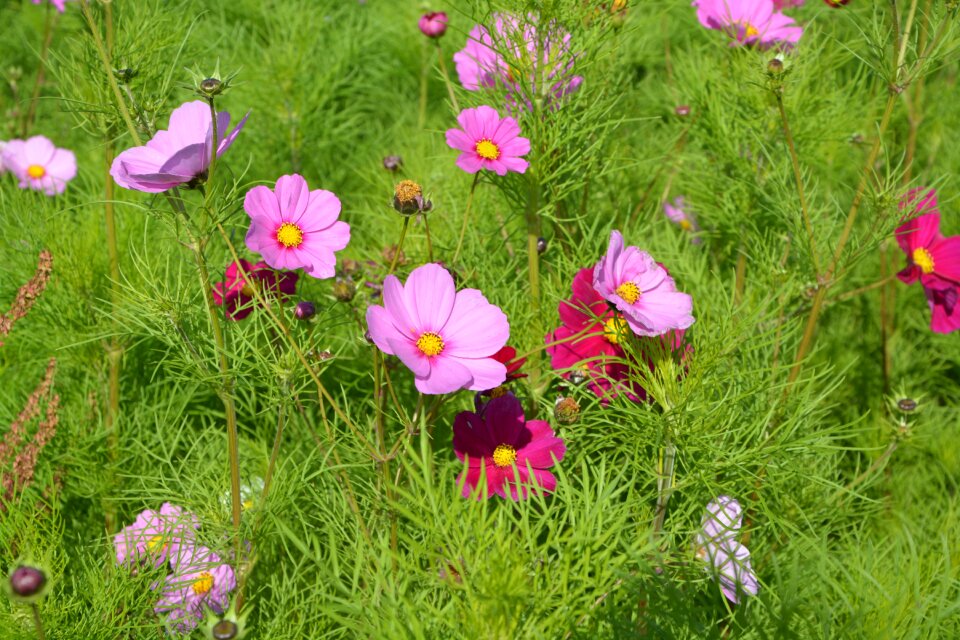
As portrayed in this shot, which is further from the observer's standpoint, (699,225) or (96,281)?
(699,225)

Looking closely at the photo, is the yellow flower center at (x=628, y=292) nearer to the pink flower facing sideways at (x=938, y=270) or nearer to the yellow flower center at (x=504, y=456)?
the yellow flower center at (x=504, y=456)

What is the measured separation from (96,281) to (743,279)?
1036mm

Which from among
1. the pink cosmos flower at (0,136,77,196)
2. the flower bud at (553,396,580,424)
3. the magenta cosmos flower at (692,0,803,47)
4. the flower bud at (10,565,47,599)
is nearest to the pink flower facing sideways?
the magenta cosmos flower at (692,0,803,47)

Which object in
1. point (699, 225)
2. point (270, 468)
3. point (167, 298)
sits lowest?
point (699, 225)

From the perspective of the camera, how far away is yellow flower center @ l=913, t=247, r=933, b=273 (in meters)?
1.20

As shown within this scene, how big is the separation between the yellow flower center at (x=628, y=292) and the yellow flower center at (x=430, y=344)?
0.21 m

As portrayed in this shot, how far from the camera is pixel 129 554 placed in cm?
96

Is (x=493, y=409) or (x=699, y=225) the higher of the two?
(x=493, y=409)

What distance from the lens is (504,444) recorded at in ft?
2.95

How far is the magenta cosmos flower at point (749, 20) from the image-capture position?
134 cm

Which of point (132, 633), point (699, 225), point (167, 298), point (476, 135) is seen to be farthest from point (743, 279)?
point (132, 633)

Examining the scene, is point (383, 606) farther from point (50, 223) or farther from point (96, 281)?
point (50, 223)

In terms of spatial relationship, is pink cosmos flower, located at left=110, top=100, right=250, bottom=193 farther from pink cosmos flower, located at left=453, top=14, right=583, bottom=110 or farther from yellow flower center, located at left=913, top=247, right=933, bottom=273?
yellow flower center, located at left=913, top=247, right=933, bottom=273

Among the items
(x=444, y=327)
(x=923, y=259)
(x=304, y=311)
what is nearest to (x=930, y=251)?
(x=923, y=259)
